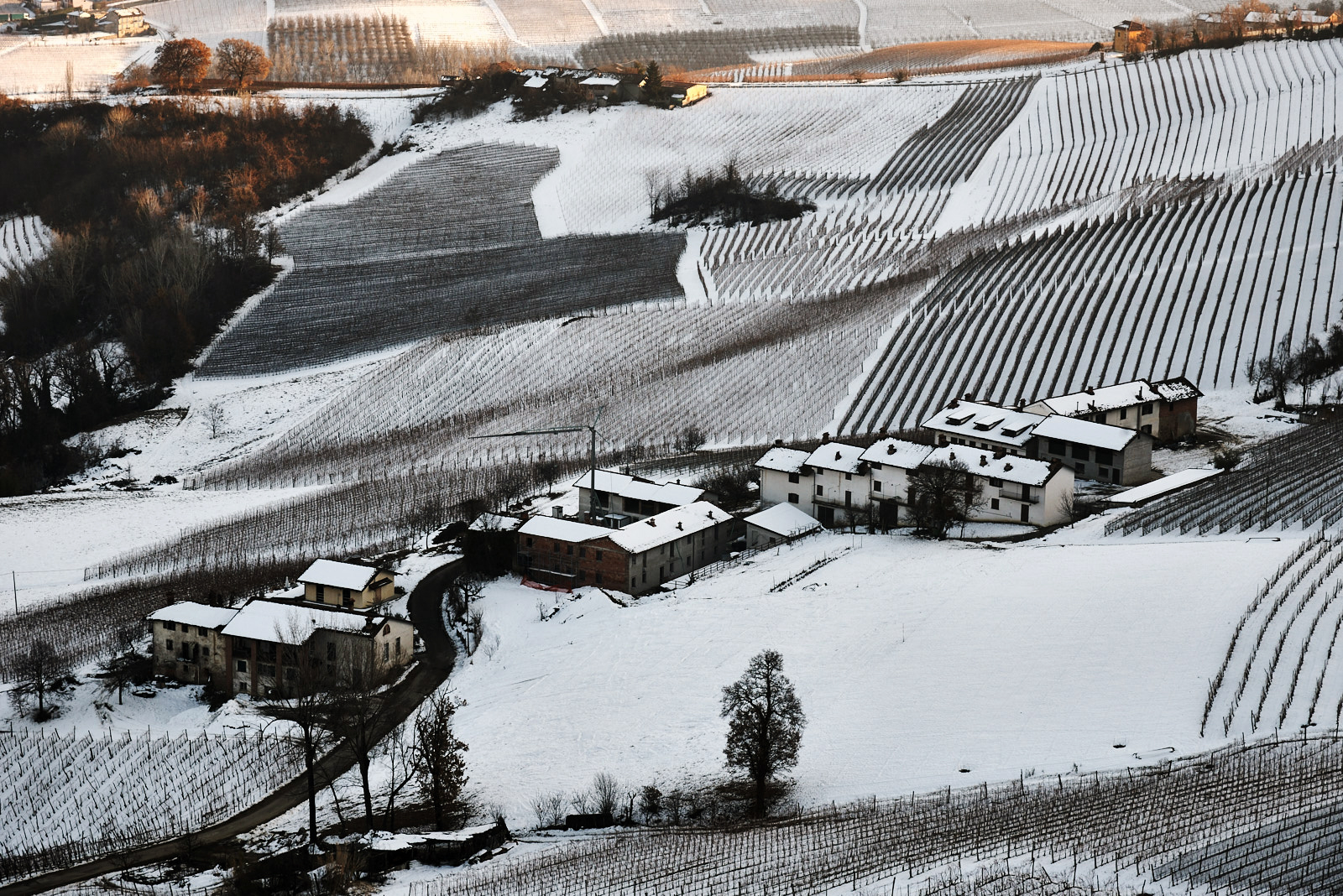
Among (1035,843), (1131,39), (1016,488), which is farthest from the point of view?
(1131,39)

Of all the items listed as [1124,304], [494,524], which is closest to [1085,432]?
[494,524]

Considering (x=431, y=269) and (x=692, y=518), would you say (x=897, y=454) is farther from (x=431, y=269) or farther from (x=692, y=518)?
(x=431, y=269)

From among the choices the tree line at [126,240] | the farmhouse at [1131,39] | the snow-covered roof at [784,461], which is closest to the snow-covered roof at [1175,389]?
the snow-covered roof at [784,461]

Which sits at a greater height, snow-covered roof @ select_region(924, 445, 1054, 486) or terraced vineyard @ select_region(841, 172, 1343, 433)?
terraced vineyard @ select_region(841, 172, 1343, 433)

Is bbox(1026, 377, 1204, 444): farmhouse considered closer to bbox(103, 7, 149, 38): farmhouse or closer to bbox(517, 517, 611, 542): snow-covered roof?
bbox(517, 517, 611, 542): snow-covered roof

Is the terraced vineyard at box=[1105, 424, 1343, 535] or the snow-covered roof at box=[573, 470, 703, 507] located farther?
the snow-covered roof at box=[573, 470, 703, 507]

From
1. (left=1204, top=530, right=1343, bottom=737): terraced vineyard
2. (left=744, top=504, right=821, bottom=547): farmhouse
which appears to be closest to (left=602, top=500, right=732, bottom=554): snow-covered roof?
(left=744, top=504, right=821, bottom=547): farmhouse
